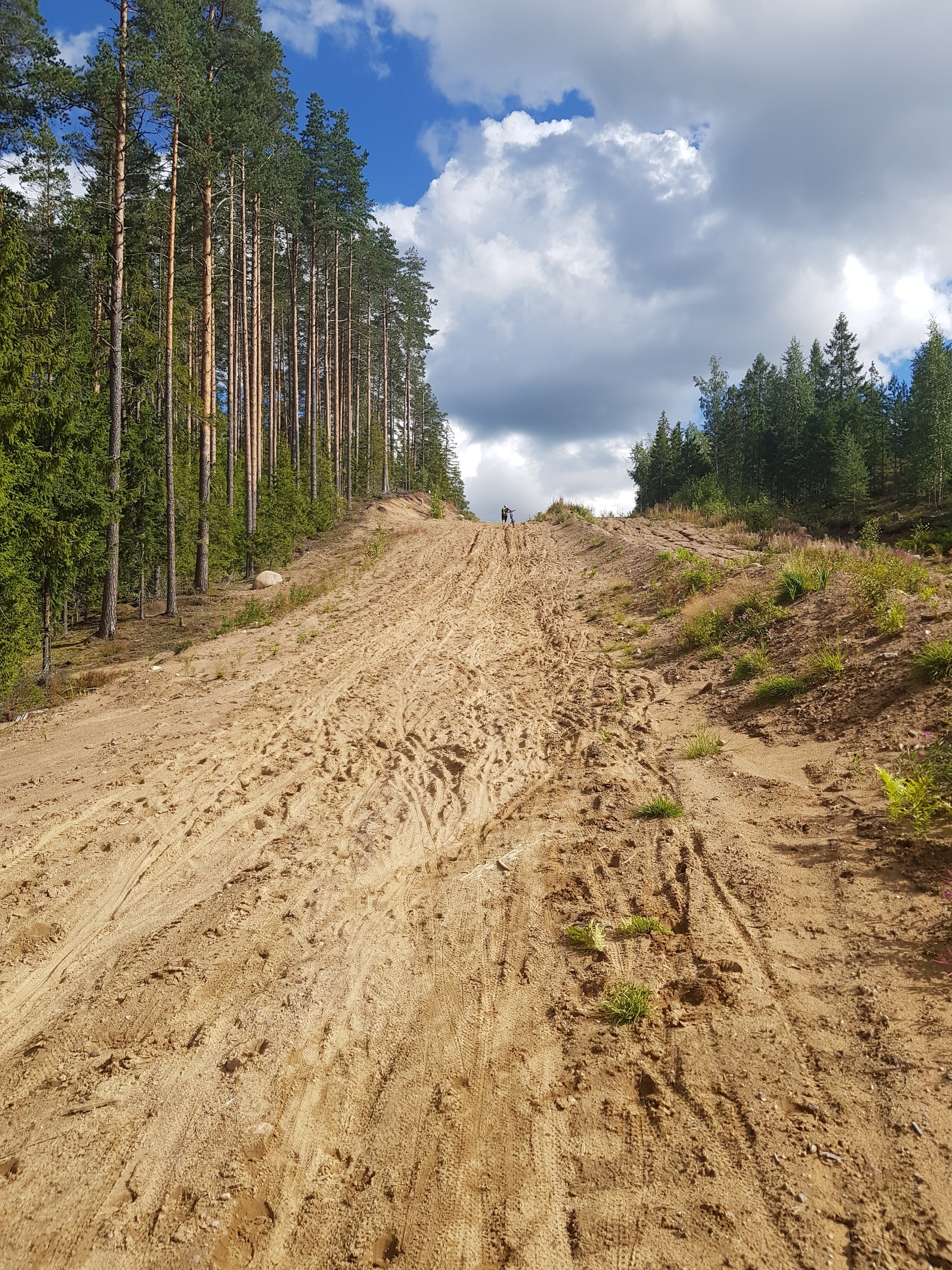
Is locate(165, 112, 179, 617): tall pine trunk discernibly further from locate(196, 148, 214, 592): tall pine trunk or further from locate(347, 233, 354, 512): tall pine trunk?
locate(347, 233, 354, 512): tall pine trunk

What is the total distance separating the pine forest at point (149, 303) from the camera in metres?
12.5

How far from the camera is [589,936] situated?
4.27 m

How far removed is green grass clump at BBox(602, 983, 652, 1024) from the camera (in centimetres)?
357

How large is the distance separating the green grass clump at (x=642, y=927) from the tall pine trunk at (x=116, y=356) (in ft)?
49.6

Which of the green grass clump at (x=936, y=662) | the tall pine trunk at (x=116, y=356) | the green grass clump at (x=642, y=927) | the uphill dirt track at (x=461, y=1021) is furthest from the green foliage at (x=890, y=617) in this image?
the tall pine trunk at (x=116, y=356)

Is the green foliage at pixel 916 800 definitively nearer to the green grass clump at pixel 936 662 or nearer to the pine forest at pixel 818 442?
the green grass clump at pixel 936 662

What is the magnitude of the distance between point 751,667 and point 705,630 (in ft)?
5.67

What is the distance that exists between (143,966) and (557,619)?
10.8 meters

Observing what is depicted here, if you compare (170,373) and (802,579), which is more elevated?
(170,373)

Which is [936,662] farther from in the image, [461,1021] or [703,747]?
[461,1021]

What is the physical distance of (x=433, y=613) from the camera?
15789 mm

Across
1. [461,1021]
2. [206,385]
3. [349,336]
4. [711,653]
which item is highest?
[349,336]

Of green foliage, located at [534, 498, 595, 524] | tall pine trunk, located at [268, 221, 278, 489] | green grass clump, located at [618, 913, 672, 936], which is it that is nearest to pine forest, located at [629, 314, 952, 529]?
green foliage, located at [534, 498, 595, 524]

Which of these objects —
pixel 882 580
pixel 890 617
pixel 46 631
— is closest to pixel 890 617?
pixel 890 617
